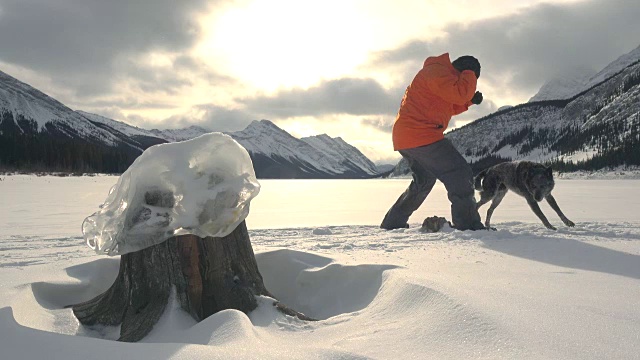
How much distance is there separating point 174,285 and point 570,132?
5997 inches

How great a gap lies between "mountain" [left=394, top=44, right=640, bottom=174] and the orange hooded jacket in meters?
90.2

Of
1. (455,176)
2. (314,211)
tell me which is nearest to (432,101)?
(455,176)

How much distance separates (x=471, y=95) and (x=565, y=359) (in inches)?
167

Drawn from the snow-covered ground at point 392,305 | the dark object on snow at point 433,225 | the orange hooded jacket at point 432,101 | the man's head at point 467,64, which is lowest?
the snow-covered ground at point 392,305

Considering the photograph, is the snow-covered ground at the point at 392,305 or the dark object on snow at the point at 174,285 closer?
the snow-covered ground at the point at 392,305

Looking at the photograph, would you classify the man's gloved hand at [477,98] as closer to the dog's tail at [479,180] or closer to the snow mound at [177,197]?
the dog's tail at [479,180]

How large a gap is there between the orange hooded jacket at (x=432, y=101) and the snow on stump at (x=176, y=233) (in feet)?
10.7

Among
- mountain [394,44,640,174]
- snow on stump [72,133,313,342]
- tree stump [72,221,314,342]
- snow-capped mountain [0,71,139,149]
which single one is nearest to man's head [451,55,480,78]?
snow on stump [72,133,313,342]

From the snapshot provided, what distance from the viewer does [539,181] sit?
5953 millimetres

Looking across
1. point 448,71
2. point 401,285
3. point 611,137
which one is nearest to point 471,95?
point 448,71

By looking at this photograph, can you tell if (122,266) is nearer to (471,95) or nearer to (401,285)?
(401,285)

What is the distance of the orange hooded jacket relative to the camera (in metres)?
4.96

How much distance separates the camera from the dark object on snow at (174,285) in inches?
89.7

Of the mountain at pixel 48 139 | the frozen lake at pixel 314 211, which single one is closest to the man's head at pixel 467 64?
the frozen lake at pixel 314 211
